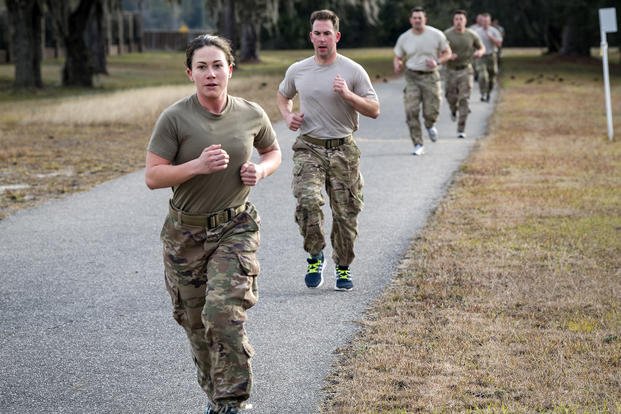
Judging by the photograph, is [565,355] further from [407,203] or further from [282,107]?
[407,203]

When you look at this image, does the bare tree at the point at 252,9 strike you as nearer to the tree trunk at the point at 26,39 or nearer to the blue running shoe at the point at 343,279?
the tree trunk at the point at 26,39

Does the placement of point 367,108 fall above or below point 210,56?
below

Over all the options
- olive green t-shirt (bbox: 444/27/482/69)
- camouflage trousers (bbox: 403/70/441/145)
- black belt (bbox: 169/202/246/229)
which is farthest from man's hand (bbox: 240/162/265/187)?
olive green t-shirt (bbox: 444/27/482/69)

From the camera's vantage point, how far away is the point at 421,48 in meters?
16.2

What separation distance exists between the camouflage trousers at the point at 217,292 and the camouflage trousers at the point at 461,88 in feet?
46.8

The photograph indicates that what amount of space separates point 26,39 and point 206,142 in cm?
2999

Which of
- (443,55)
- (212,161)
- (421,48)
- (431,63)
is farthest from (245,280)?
(443,55)

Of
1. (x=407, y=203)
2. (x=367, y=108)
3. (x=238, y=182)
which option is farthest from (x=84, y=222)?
(x=238, y=182)

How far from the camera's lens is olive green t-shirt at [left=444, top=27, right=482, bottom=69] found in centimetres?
1933

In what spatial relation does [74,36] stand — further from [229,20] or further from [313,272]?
[313,272]

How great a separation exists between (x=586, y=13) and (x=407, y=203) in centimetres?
3742

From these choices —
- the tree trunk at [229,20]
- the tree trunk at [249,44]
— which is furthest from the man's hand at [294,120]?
the tree trunk at [249,44]

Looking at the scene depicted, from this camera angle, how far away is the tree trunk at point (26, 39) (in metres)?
33.3

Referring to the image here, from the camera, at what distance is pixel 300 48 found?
83188 mm
